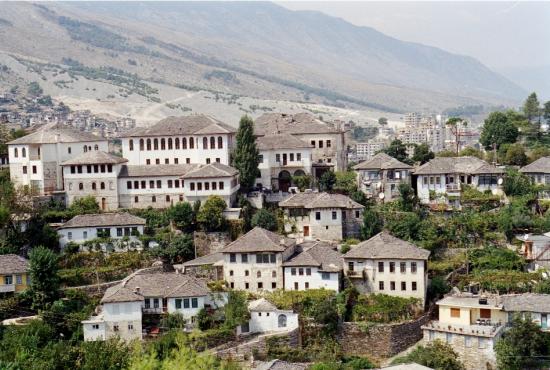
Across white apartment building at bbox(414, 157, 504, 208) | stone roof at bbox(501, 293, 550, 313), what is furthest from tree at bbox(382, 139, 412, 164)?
stone roof at bbox(501, 293, 550, 313)

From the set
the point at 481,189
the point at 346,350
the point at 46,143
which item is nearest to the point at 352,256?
the point at 346,350

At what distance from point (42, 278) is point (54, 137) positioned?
15.8 meters

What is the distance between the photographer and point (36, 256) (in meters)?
44.9

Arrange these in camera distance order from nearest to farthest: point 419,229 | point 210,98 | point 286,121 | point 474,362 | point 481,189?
point 474,362 → point 419,229 → point 481,189 → point 286,121 → point 210,98

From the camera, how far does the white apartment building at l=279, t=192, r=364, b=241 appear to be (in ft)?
172

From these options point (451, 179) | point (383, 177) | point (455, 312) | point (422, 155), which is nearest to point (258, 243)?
point (455, 312)

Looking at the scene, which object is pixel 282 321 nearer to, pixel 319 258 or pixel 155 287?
pixel 319 258

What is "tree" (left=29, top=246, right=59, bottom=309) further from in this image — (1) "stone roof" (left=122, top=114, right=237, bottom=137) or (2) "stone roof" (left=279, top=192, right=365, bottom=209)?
(1) "stone roof" (left=122, top=114, right=237, bottom=137)

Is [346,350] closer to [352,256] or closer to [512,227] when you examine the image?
[352,256]

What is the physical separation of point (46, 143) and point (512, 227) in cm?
3053

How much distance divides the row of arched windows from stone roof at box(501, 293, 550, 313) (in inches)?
896

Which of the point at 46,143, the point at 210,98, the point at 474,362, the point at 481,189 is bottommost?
the point at 474,362

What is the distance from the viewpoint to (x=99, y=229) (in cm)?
5069

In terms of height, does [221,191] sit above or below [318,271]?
above
